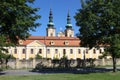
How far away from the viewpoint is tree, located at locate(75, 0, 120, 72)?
38.5 meters

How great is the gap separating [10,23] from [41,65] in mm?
22084

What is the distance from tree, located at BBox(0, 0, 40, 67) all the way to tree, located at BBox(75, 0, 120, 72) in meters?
7.40

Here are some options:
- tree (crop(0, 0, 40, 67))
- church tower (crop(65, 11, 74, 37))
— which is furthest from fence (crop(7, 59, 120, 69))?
church tower (crop(65, 11, 74, 37))

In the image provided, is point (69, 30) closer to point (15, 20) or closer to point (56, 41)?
point (56, 41)

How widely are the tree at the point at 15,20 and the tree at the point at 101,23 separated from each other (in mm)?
7404

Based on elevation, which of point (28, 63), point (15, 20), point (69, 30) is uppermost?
point (69, 30)

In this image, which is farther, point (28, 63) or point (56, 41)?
point (56, 41)

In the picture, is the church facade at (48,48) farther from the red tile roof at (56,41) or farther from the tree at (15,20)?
the tree at (15,20)

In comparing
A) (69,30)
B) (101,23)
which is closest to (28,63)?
(101,23)

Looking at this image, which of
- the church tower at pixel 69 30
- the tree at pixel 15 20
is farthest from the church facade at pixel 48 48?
the tree at pixel 15 20

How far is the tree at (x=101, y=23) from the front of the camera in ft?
126

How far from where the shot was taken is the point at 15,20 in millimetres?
34781

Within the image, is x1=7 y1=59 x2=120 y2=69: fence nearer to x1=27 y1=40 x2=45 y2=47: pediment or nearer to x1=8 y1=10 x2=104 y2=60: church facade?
x1=8 y1=10 x2=104 y2=60: church facade

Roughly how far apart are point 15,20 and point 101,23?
11965 millimetres
